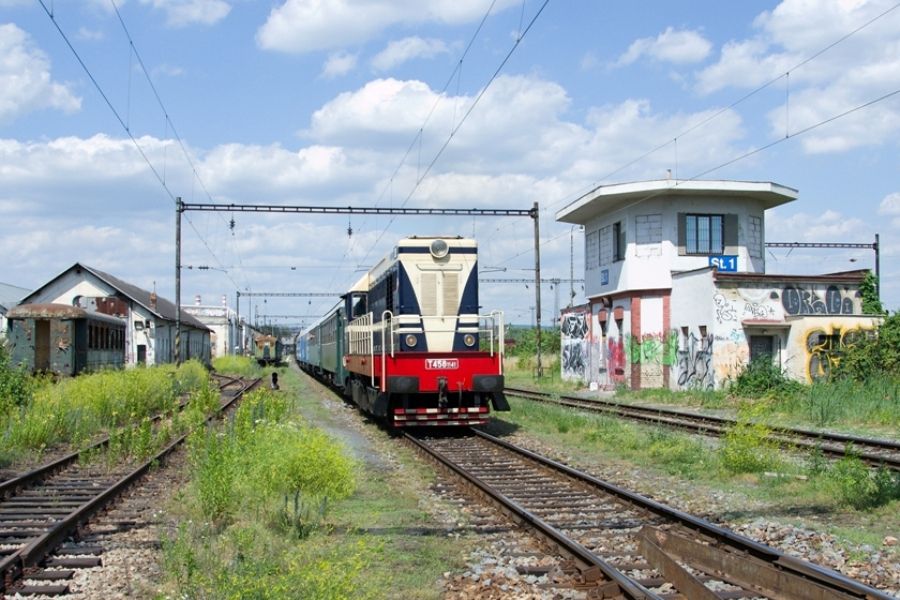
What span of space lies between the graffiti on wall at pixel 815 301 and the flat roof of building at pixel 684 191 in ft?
14.5

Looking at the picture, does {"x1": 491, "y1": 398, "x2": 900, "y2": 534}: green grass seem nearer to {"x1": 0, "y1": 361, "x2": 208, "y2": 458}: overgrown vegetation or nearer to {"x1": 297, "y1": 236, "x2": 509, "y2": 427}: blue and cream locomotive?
{"x1": 297, "y1": 236, "x2": 509, "y2": 427}: blue and cream locomotive

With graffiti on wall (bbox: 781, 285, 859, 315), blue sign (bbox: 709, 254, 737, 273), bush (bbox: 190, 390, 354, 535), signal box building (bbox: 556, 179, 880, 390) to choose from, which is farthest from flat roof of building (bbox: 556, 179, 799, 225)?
bush (bbox: 190, 390, 354, 535)

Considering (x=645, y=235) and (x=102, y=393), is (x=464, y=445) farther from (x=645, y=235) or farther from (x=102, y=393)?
(x=645, y=235)

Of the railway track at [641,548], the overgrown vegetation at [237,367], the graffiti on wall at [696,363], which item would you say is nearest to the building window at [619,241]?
the graffiti on wall at [696,363]

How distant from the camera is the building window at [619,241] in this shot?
106 ft

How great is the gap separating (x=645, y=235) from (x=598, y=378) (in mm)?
6474

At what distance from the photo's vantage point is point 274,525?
837cm

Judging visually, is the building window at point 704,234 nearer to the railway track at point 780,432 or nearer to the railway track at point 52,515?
the railway track at point 780,432

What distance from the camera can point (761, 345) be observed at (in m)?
27.3

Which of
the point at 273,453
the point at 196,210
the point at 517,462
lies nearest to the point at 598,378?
the point at 196,210

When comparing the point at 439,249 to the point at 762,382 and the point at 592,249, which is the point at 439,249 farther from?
the point at 592,249

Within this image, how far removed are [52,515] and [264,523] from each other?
2706 millimetres

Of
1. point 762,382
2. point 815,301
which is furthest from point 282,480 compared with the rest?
point 815,301

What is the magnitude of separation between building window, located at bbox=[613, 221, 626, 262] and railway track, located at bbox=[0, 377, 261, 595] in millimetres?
21226
